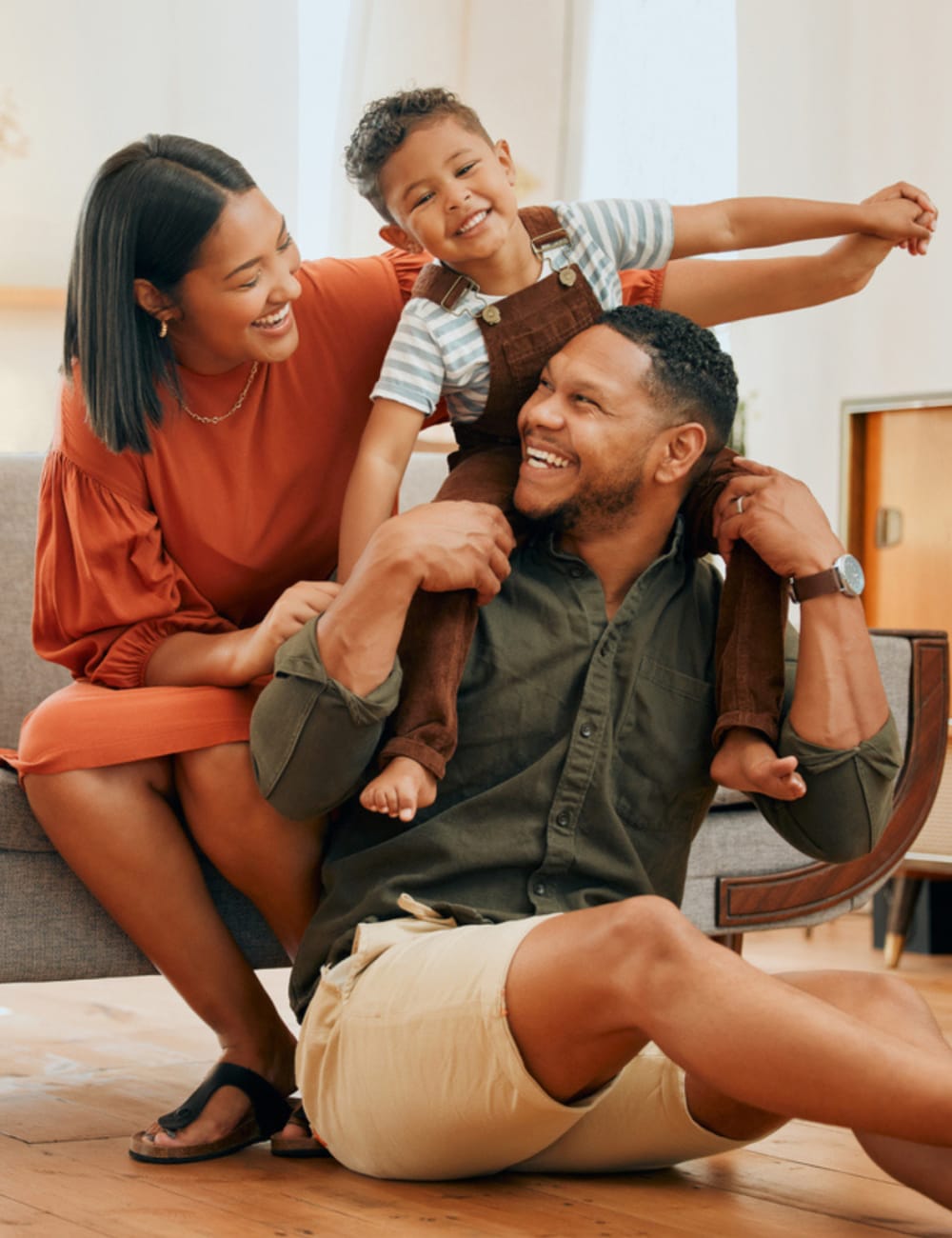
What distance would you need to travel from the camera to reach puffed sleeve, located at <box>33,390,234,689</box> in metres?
1.82

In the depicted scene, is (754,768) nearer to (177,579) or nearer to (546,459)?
(546,459)

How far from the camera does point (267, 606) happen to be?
198 centimetres

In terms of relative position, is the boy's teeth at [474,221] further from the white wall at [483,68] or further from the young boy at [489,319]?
the white wall at [483,68]

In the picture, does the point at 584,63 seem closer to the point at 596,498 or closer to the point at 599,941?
the point at 596,498

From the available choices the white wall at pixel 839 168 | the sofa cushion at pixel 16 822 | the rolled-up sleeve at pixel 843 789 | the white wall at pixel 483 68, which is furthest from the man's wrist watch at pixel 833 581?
the white wall at pixel 839 168

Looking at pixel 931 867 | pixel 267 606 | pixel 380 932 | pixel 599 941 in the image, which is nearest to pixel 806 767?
pixel 599 941

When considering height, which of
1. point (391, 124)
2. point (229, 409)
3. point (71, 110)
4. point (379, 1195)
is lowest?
point (379, 1195)

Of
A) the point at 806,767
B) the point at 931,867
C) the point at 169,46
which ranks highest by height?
the point at 169,46

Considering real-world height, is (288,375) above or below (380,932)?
above

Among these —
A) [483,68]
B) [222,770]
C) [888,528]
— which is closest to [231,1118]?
[222,770]

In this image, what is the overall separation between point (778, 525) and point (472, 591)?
32cm

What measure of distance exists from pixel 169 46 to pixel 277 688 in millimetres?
2494

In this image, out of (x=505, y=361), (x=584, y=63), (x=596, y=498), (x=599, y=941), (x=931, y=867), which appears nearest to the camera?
(x=599, y=941)

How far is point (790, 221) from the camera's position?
1968 millimetres
